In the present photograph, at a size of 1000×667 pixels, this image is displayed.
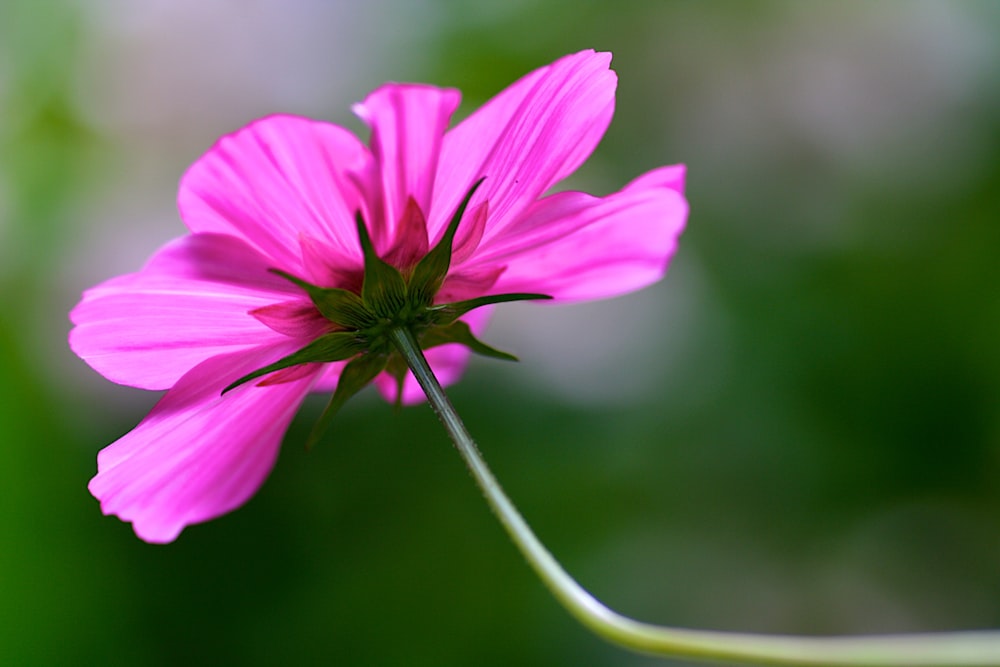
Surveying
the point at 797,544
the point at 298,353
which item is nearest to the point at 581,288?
the point at 298,353

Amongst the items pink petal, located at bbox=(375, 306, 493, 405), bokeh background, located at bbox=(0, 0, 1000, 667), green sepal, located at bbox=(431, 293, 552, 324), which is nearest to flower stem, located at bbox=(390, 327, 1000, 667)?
green sepal, located at bbox=(431, 293, 552, 324)

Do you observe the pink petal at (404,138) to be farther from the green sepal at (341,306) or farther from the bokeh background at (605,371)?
the bokeh background at (605,371)

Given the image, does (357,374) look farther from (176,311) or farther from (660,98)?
(660,98)

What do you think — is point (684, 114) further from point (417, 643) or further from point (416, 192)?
point (416, 192)

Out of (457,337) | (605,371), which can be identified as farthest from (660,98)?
(457,337)

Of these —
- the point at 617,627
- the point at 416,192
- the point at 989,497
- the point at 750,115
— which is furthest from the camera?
the point at 750,115

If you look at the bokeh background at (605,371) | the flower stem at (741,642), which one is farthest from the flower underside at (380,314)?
the bokeh background at (605,371)
